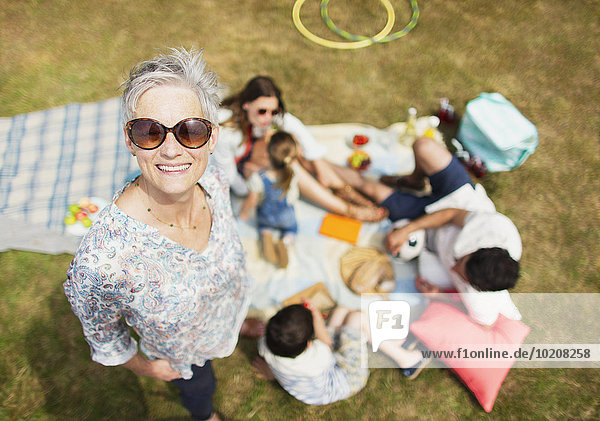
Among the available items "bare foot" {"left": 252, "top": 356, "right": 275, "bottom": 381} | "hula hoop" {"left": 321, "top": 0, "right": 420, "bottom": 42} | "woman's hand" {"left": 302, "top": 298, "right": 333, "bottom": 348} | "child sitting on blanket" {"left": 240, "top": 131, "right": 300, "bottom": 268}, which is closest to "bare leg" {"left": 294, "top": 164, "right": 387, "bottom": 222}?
"child sitting on blanket" {"left": 240, "top": 131, "right": 300, "bottom": 268}

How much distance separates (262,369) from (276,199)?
153cm

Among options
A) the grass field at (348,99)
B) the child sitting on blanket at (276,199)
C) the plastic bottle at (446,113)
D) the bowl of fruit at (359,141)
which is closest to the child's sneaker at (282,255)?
the child sitting on blanket at (276,199)

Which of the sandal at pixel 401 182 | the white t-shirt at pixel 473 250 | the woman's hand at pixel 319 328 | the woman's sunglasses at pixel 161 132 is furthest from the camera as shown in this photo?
the sandal at pixel 401 182

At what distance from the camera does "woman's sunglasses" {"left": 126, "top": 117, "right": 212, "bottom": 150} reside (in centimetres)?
182

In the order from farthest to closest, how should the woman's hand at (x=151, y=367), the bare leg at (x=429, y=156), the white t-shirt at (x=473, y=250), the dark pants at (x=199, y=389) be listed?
the bare leg at (x=429, y=156), the white t-shirt at (x=473, y=250), the dark pants at (x=199, y=389), the woman's hand at (x=151, y=367)

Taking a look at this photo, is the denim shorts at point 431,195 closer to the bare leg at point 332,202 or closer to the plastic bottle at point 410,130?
the bare leg at point 332,202

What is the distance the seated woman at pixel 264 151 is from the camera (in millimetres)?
3996

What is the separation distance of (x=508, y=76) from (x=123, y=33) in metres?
5.63

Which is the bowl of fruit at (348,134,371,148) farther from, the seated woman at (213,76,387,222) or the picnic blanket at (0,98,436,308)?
the seated woman at (213,76,387,222)

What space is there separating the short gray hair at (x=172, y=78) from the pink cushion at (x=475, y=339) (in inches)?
99.6

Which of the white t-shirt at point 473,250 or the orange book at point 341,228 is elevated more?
the white t-shirt at point 473,250

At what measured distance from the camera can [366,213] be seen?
4449 mm

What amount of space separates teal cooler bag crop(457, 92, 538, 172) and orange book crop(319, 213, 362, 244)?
1.73 metres

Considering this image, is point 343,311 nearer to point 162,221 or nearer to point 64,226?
point 162,221
